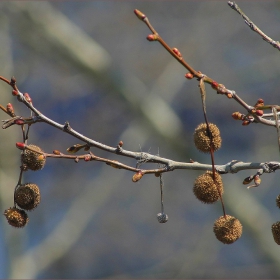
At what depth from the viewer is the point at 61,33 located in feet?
19.3

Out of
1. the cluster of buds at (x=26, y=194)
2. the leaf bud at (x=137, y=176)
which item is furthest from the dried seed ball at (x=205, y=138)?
the cluster of buds at (x=26, y=194)

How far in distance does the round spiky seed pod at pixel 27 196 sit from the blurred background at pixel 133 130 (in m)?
3.94

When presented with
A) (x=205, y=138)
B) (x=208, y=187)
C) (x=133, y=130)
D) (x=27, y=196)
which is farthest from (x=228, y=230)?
(x=133, y=130)

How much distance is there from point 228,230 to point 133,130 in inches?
193

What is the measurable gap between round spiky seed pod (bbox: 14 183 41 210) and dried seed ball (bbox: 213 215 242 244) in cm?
52

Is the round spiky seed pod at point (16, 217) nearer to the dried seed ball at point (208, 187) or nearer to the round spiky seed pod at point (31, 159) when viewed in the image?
the round spiky seed pod at point (31, 159)

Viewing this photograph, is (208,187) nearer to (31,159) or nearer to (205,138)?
(205,138)

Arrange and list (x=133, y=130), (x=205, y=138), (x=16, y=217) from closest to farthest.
→ 1. (x=205, y=138)
2. (x=16, y=217)
3. (x=133, y=130)

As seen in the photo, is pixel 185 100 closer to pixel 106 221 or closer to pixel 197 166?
pixel 106 221

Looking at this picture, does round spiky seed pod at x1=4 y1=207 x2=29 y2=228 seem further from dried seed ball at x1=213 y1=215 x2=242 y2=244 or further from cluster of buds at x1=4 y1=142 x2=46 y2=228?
dried seed ball at x1=213 y1=215 x2=242 y2=244

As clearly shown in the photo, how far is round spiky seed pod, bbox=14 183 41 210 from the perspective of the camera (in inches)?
59.2

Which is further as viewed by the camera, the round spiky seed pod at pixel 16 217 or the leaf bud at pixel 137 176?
the round spiky seed pod at pixel 16 217

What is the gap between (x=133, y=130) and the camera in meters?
6.32

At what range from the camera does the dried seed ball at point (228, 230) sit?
143 centimetres
